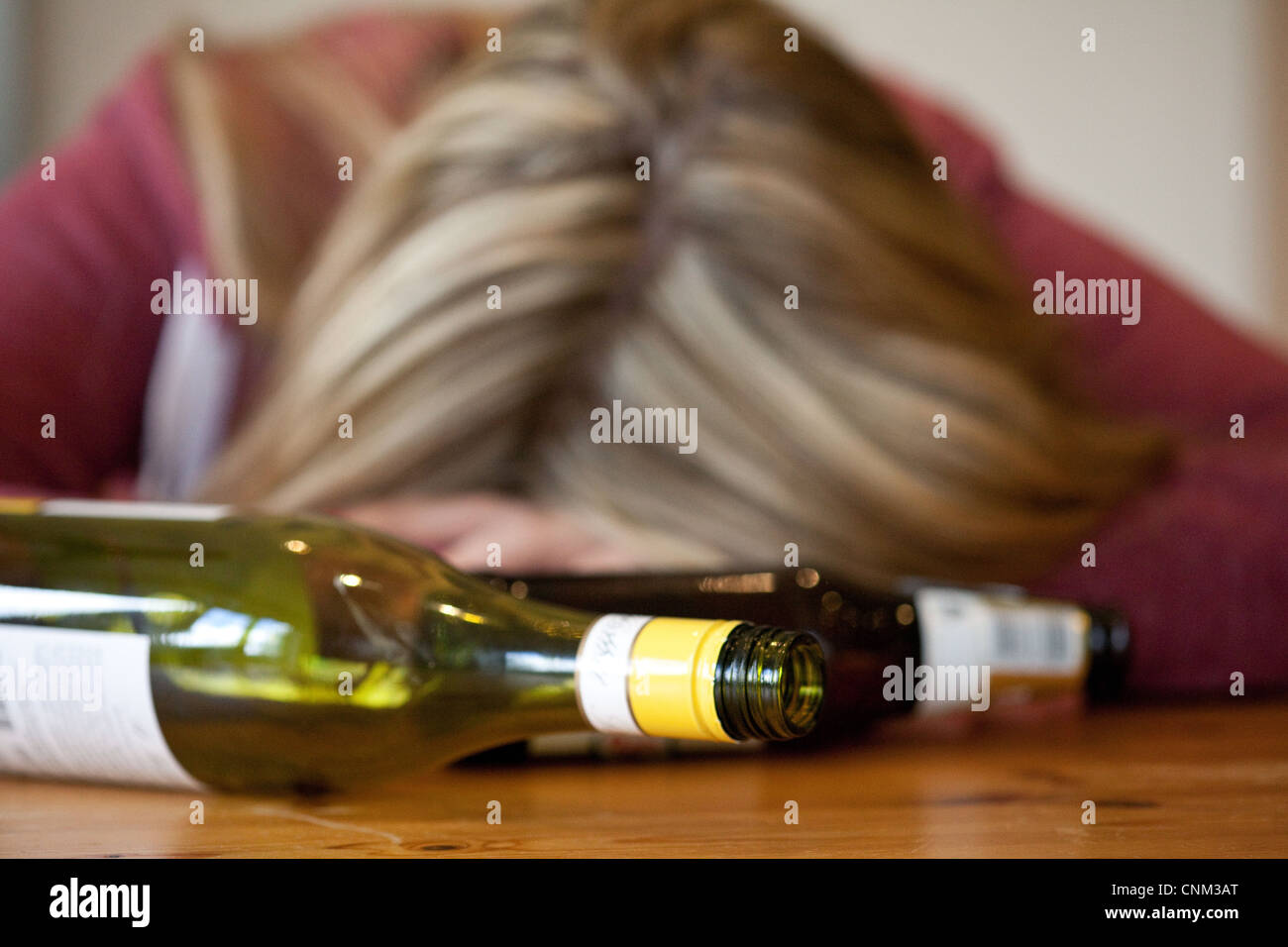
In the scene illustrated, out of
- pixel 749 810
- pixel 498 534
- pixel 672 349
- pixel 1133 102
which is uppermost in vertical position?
pixel 1133 102

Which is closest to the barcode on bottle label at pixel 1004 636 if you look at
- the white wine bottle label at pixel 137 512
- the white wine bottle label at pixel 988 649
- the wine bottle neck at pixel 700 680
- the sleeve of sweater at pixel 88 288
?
the white wine bottle label at pixel 988 649

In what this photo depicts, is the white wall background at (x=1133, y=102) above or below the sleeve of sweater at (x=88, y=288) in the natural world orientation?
above

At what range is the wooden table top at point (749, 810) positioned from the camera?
0.30 m

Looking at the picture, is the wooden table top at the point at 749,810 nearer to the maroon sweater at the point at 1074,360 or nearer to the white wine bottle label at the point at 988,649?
the white wine bottle label at the point at 988,649

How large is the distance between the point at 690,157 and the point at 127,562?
0.44m

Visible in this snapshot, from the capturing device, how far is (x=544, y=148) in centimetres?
68

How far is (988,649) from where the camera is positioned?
44 centimetres

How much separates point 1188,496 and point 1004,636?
1.10 ft

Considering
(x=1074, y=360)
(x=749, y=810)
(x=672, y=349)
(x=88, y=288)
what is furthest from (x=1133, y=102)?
(x=749, y=810)

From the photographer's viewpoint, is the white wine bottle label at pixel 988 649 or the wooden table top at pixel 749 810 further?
the white wine bottle label at pixel 988 649

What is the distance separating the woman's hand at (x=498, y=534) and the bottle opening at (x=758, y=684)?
26cm

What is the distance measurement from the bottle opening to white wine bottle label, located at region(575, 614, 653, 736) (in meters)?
0.03

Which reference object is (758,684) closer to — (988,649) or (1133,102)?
(988,649)
